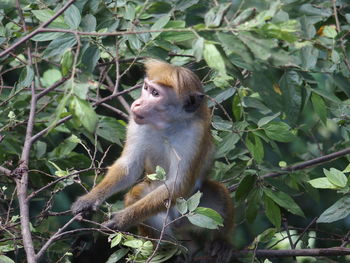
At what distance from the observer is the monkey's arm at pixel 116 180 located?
473cm

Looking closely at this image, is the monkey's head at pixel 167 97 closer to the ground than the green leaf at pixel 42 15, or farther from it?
closer to the ground

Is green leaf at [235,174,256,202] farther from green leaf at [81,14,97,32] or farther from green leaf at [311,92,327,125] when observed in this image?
green leaf at [81,14,97,32]

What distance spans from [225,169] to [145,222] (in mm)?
954

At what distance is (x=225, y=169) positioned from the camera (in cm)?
558

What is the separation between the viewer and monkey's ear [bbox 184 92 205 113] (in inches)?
189

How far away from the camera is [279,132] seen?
14.1 feet

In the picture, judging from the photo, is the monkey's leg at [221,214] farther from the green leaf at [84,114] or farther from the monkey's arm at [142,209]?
the green leaf at [84,114]

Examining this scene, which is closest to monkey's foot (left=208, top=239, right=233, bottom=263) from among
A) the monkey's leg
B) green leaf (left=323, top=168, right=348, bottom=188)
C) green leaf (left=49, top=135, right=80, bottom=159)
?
the monkey's leg

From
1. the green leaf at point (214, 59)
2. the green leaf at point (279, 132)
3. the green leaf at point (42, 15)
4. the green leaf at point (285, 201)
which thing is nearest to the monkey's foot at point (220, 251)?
the green leaf at point (285, 201)

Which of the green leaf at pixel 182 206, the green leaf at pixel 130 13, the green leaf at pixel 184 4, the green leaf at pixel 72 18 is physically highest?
the green leaf at pixel 72 18

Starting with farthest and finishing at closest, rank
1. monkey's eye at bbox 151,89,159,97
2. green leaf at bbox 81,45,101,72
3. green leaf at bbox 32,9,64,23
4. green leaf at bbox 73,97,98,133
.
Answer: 1. monkey's eye at bbox 151,89,159,97
2. green leaf at bbox 32,9,64,23
3. green leaf at bbox 81,45,101,72
4. green leaf at bbox 73,97,98,133

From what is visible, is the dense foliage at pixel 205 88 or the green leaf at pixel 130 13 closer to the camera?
the dense foliage at pixel 205 88

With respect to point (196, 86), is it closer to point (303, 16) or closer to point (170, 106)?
point (170, 106)

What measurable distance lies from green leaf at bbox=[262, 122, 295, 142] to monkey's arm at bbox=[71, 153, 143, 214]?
4.07ft
